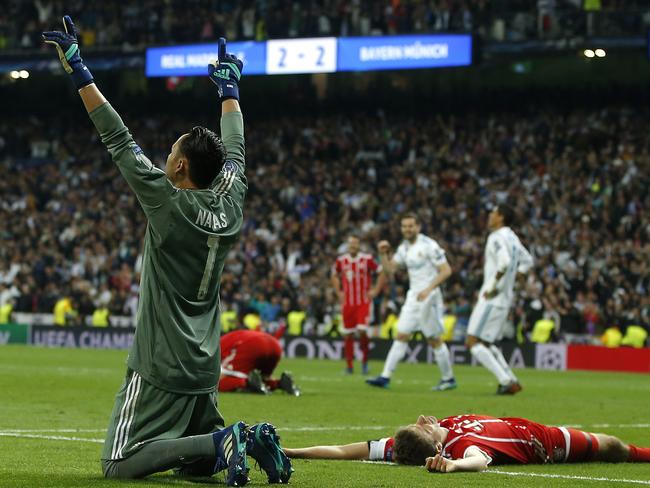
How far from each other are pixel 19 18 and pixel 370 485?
35.6 meters

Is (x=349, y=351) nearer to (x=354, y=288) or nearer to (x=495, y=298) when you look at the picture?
(x=354, y=288)

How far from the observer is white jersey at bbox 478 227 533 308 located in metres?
17.2

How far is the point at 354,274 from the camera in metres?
22.5

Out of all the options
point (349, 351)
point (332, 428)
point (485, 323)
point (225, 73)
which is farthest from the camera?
point (349, 351)

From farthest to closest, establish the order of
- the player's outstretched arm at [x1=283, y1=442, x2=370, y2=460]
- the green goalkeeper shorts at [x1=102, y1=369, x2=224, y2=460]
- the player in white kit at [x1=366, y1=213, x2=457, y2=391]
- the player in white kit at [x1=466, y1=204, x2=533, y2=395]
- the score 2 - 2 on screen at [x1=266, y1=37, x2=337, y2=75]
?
the score 2 - 2 on screen at [x1=266, y1=37, x2=337, y2=75] < the player in white kit at [x1=366, y1=213, x2=457, y2=391] < the player in white kit at [x1=466, y1=204, x2=533, y2=395] < the player's outstretched arm at [x1=283, y1=442, x2=370, y2=460] < the green goalkeeper shorts at [x1=102, y1=369, x2=224, y2=460]

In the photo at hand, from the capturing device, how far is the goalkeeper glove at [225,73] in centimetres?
745

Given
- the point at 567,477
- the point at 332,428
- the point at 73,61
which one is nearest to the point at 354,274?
the point at 332,428

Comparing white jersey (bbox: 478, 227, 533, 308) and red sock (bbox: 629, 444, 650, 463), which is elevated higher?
white jersey (bbox: 478, 227, 533, 308)

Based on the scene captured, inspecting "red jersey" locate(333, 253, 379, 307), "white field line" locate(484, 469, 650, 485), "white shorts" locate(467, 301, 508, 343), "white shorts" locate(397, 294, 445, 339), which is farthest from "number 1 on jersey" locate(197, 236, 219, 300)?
"red jersey" locate(333, 253, 379, 307)

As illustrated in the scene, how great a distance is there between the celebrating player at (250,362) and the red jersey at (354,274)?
646cm

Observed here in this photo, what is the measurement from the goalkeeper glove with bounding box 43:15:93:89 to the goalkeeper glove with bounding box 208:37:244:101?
940 mm

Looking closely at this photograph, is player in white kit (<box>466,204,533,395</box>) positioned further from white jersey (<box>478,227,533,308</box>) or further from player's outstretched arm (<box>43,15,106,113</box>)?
player's outstretched arm (<box>43,15,106,113</box>)

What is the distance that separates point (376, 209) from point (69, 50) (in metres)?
28.6

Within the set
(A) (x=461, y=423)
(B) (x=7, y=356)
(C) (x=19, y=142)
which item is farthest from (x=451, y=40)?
(A) (x=461, y=423)
